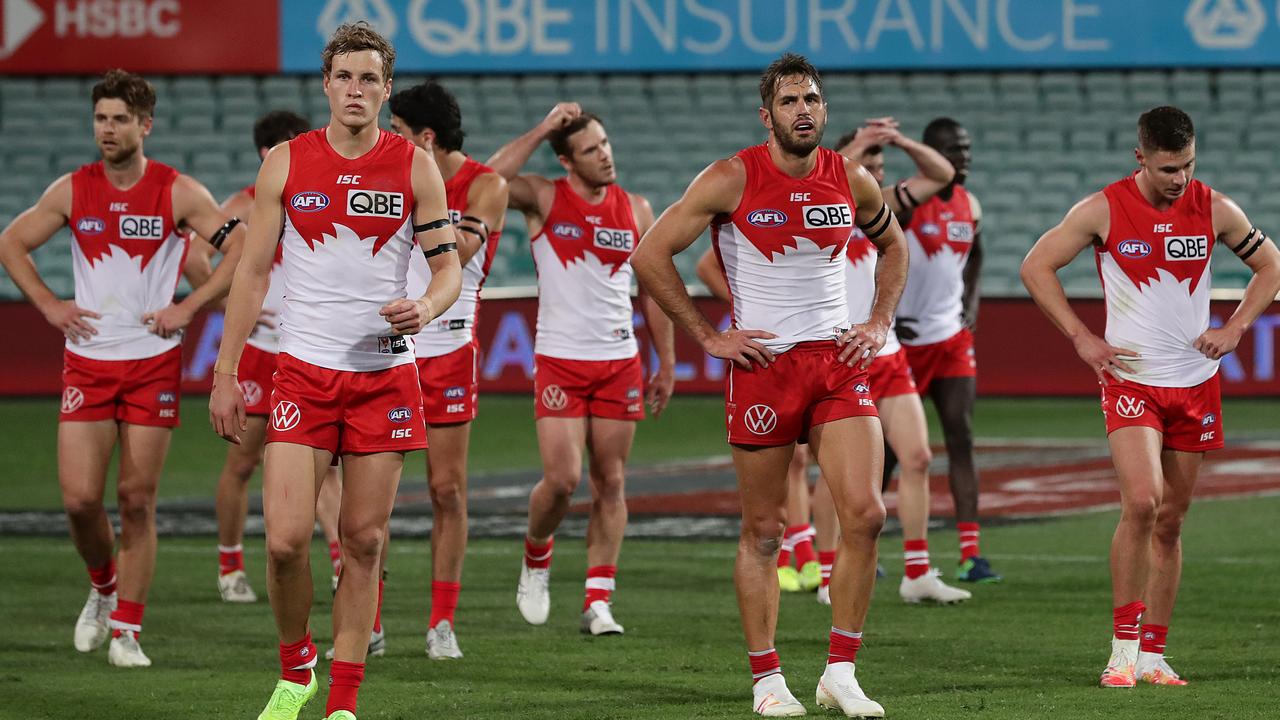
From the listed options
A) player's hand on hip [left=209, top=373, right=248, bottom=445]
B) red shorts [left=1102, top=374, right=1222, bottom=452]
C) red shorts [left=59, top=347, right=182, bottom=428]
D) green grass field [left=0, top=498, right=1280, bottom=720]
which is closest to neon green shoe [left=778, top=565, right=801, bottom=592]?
green grass field [left=0, top=498, right=1280, bottom=720]

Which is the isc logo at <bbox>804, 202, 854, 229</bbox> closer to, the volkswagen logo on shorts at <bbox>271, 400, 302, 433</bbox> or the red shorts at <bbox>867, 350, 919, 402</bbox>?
the volkswagen logo on shorts at <bbox>271, 400, 302, 433</bbox>

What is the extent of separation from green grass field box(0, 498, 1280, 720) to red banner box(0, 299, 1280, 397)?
9.18 m

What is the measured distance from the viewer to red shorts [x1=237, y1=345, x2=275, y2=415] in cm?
993

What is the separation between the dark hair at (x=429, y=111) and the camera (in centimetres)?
830

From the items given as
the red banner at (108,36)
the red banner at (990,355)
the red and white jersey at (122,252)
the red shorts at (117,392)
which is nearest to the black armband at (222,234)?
the red and white jersey at (122,252)

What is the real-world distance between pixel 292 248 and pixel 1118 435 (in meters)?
3.39

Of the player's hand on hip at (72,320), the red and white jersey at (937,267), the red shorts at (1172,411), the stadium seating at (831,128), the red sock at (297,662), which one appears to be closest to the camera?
the red sock at (297,662)

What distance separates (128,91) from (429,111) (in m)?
1.34

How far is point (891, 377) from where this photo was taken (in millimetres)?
9992

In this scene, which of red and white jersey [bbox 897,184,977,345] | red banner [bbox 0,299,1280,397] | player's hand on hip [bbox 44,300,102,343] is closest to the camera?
player's hand on hip [bbox 44,300,102,343]

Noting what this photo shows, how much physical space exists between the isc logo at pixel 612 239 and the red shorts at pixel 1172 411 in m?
2.75

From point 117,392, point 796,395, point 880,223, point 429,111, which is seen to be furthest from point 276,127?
point 796,395

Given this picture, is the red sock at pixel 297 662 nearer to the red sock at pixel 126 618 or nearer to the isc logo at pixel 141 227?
the red sock at pixel 126 618

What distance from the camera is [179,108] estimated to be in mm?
26453
